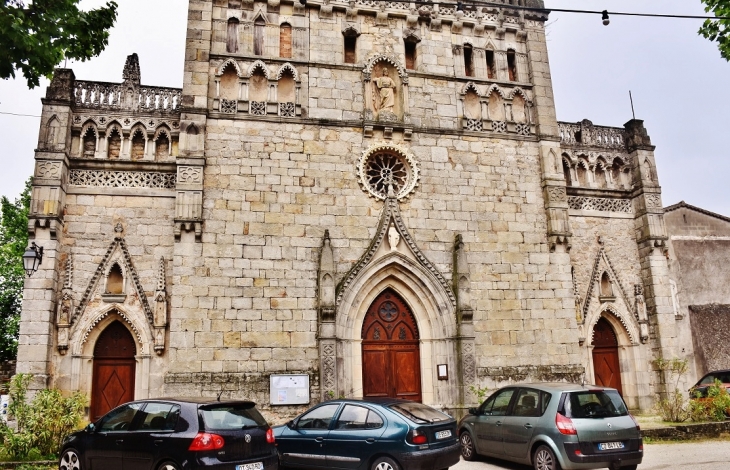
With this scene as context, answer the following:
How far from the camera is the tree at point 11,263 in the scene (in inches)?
1085

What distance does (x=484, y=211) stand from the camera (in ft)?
55.7

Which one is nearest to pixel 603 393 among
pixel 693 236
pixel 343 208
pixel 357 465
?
pixel 357 465

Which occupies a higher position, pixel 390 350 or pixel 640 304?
pixel 640 304

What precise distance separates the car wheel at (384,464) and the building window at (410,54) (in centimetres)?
1256

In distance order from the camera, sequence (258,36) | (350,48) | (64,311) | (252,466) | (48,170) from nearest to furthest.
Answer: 1. (252,466)
2. (64,311)
3. (48,170)
4. (258,36)
5. (350,48)

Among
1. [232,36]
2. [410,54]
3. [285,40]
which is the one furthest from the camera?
[410,54]

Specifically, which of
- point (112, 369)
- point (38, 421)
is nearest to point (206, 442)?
point (38, 421)

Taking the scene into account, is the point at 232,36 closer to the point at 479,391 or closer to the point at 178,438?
the point at 479,391

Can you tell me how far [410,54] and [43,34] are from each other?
11.4 meters

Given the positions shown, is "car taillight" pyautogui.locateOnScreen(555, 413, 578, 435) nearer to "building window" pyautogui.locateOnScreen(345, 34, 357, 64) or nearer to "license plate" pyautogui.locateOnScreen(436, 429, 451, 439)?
"license plate" pyautogui.locateOnScreen(436, 429, 451, 439)

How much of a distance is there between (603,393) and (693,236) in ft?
53.2

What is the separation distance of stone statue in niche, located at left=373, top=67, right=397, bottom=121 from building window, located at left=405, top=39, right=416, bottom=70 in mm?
1020

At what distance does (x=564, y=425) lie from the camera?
9.04m

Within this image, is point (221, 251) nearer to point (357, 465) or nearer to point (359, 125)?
point (359, 125)
